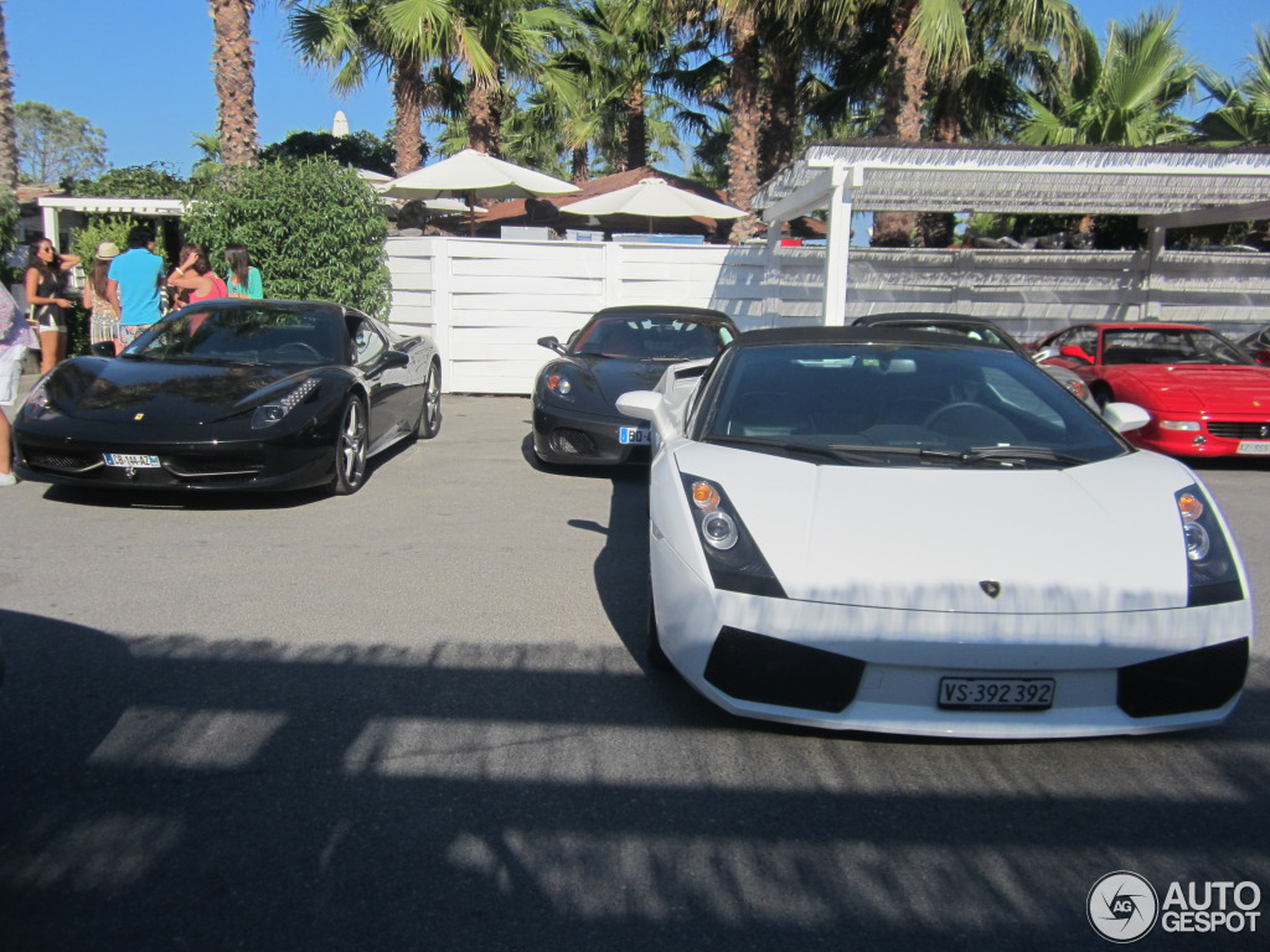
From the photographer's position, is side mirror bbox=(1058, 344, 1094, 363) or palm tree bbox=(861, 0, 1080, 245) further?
palm tree bbox=(861, 0, 1080, 245)

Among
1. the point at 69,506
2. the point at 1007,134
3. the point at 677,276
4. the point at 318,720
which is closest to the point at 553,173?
the point at 1007,134

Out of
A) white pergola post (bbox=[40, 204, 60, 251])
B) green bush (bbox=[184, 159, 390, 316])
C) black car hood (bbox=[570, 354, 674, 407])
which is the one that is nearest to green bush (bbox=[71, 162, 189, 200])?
white pergola post (bbox=[40, 204, 60, 251])

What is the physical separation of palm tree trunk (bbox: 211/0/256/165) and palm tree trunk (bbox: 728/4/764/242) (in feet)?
23.7

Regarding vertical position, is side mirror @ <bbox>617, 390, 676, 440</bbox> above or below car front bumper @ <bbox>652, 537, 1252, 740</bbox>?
above

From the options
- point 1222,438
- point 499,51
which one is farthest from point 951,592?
point 499,51

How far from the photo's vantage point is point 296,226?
41.3 ft

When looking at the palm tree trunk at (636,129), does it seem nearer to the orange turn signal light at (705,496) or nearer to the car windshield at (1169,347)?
the car windshield at (1169,347)

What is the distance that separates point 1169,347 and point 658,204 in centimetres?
861

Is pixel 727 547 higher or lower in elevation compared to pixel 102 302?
lower

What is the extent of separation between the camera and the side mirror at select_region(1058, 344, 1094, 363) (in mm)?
10352

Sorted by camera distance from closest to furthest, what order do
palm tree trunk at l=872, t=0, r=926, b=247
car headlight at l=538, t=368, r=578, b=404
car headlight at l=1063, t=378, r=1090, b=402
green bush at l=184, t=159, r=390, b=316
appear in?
car headlight at l=538, t=368, r=578, b=404, car headlight at l=1063, t=378, r=1090, b=402, green bush at l=184, t=159, r=390, b=316, palm tree trunk at l=872, t=0, r=926, b=247

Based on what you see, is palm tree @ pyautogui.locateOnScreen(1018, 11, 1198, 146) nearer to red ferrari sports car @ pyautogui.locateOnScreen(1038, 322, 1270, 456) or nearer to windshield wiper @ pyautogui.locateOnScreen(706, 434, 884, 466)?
red ferrari sports car @ pyautogui.locateOnScreen(1038, 322, 1270, 456)

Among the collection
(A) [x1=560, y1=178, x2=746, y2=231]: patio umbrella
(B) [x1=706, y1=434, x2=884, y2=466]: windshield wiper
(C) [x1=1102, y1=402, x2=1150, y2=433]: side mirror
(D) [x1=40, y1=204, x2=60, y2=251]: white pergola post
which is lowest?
(B) [x1=706, y1=434, x2=884, y2=466]: windshield wiper

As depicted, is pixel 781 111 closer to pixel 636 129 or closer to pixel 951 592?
pixel 636 129
